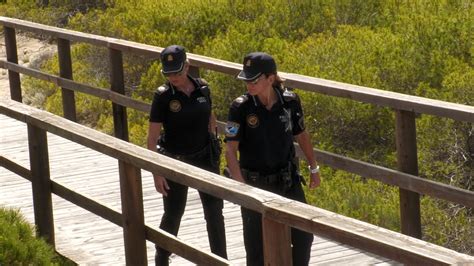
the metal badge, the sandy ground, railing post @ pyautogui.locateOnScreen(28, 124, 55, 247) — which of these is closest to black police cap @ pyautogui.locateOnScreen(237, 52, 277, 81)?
the metal badge

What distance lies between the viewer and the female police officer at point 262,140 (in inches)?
243

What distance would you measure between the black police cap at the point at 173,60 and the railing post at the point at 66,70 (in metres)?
5.20

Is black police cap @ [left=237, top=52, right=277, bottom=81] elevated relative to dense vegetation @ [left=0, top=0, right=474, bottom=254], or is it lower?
elevated

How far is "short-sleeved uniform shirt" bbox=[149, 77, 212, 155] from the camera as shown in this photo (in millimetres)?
6957

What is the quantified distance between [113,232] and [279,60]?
585 cm

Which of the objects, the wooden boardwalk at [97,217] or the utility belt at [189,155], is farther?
the wooden boardwalk at [97,217]

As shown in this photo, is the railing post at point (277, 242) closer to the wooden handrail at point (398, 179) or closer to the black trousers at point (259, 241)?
the black trousers at point (259, 241)

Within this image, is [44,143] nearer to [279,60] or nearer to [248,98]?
[248,98]

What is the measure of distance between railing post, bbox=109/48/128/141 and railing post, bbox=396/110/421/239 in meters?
4.09

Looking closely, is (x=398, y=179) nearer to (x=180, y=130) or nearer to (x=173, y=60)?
(x=180, y=130)

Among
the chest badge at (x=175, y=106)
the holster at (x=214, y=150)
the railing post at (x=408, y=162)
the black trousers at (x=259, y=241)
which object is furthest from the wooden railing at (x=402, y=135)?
the chest badge at (x=175, y=106)

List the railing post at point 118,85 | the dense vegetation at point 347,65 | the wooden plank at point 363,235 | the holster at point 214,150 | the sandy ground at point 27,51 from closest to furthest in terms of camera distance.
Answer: the wooden plank at point 363,235 < the holster at point 214,150 < the dense vegetation at point 347,65 < the railing post at point 118,85 < the sandy ground at point 27,51

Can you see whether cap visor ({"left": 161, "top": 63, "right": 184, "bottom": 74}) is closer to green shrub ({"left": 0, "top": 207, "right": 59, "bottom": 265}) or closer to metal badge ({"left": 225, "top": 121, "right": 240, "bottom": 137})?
metal badge ({"left": 225, "top": 121, "right": 240, "bottom": 137})

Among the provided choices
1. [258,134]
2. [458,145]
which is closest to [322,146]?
[458,145]
